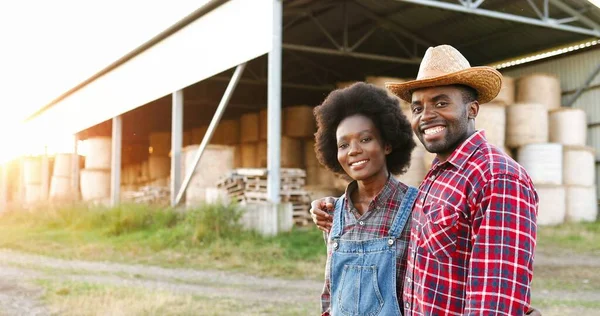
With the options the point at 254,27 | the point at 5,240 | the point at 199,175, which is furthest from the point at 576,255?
the point at 5,240

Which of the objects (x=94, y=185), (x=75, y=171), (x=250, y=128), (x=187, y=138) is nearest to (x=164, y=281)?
(x=250, y=128)

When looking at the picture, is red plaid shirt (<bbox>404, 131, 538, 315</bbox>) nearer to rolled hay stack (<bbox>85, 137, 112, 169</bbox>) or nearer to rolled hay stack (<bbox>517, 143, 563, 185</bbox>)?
rolled hay stack (<bbox>517, 143, 563, 185</bbox>)

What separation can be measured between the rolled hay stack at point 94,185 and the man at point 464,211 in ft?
64.5

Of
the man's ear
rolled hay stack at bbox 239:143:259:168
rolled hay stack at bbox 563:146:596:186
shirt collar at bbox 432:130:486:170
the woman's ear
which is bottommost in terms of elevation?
shirt collar at bbox 432:130:486:170

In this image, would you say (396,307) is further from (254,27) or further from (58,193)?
(58,193)

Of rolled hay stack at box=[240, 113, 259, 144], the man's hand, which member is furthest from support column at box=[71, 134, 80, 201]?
the man's hand

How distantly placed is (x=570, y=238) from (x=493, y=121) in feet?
9.70

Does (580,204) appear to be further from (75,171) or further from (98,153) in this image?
(75,171)

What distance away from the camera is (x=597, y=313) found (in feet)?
19.9

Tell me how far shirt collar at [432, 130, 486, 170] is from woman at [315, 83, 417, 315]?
581 millimetres

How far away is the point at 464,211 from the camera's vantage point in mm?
1723

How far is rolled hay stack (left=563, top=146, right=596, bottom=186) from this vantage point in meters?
14.0

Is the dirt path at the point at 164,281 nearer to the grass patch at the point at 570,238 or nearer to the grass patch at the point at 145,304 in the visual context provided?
the grass patch at the point at 145,304

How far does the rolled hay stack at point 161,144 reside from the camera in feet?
74.1
